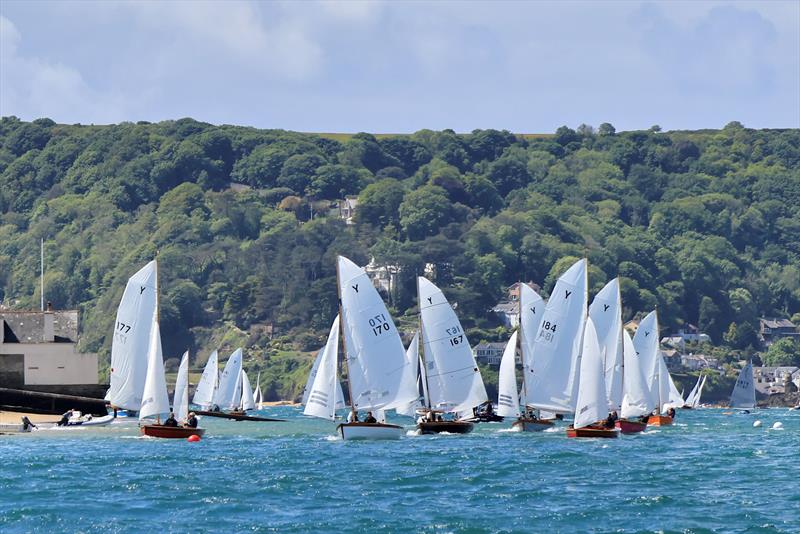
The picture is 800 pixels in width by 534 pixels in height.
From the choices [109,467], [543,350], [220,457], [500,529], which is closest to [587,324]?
[543,350]

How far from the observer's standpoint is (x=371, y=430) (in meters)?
74.7

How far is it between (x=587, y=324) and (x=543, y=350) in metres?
5.46

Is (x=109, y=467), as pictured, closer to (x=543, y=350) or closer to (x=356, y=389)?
(x=356, y=389)

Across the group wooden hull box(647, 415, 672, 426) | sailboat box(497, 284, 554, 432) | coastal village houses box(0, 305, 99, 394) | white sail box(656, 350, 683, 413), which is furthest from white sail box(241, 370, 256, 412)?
wooden hull box(647, 415, 672, 426)

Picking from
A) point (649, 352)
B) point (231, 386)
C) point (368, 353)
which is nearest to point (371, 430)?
point (368, 353)

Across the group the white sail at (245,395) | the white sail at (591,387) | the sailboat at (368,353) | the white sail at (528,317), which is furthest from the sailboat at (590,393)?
the white sail at (245,395)

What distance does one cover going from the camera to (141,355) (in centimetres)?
8356

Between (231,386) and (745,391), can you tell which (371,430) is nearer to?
(231,386)

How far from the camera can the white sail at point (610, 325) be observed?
293 ft

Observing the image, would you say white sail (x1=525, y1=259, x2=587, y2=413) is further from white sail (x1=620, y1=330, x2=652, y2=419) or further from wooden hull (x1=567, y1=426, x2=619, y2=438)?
white sail (x1=620, y1=330, x2=652, y2=419)

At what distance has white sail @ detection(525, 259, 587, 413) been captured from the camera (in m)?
79.9

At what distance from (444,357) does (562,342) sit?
18.6 feet

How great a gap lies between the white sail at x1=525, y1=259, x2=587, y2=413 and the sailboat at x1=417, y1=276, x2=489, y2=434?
126 inches

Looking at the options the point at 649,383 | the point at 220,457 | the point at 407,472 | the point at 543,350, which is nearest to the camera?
the point at 407,472
